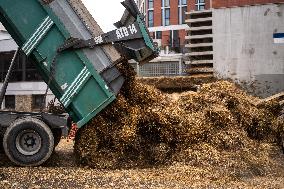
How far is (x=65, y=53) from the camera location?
6996 millimetres

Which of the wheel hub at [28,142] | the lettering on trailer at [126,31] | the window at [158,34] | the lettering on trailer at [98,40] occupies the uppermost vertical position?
the lettering on trailer at [126,31]

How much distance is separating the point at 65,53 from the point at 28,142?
1.65m

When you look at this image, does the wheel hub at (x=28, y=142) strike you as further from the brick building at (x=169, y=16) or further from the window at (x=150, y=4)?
the window at (x=150, y=4)

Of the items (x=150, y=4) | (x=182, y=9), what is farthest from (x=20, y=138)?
(x=150, y=4)

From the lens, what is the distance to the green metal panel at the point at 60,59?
22.8ft

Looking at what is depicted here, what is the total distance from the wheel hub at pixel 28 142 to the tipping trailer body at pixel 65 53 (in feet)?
2.35

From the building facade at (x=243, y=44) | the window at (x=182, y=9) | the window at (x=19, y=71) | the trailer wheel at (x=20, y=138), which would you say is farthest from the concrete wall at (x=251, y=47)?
the window at (x=182, y=9)

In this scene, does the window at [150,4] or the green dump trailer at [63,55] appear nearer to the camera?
the green dump trailer at [63,55]

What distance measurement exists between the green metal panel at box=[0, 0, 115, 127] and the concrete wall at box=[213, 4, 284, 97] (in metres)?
6.45

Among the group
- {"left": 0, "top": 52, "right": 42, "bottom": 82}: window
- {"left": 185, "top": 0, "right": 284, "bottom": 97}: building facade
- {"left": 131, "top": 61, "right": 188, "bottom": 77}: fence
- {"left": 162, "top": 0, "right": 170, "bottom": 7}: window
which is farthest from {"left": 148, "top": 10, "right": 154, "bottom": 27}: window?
{"left": 185, "top": 0, "right": 284, "bottom": 97}: building facade

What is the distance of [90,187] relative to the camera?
5691mm

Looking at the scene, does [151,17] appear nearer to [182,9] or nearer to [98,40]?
[182,9]

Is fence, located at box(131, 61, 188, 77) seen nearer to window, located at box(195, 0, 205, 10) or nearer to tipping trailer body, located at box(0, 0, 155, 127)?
tipping trailer body, located at box(0, 0, 155, 127)

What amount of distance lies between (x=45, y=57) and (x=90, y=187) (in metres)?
2.51
